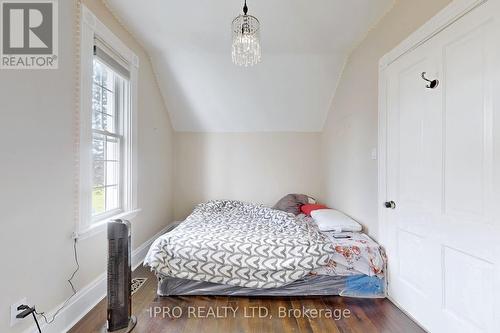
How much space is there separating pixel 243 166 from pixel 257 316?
273cm

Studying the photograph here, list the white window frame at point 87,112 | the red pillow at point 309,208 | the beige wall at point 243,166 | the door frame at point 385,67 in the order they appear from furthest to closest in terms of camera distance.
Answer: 1. the beige wall at point 243,166
2. the red pillow at point 309,208
3. the white window frame at point 87,112
4. the door frame at point 385,67

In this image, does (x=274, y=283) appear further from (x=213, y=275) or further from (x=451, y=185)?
(x=451, y=185)

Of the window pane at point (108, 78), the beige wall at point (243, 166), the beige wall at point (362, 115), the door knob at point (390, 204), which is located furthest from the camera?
the beige wall at point (243, 166)

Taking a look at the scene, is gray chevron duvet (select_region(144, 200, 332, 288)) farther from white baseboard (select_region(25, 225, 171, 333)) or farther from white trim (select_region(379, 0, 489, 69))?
white trim (select_region(379, 0, 489, 69))

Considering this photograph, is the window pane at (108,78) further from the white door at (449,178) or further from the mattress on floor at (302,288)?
the white door at (449,178)

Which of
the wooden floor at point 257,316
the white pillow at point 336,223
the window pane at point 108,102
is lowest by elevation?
the wooden floor at point 257,316

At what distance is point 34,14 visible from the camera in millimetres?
1671

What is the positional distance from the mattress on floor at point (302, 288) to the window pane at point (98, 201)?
2.87ft

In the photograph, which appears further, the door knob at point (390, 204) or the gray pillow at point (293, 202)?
the gray pillow at point (293, 202)

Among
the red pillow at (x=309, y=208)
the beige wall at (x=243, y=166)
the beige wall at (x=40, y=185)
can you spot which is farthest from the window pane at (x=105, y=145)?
the red pillow at (x=309, y=208)

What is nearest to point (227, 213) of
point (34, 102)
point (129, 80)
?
point (129, 80)

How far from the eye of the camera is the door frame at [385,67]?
1.64 metres

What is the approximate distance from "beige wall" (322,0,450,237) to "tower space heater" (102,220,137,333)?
2.25 m

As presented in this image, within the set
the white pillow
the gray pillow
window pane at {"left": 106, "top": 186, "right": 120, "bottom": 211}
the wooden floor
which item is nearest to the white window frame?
window pane at {"left": 106, "top": 186, "right": 120, "bottom": 211}
